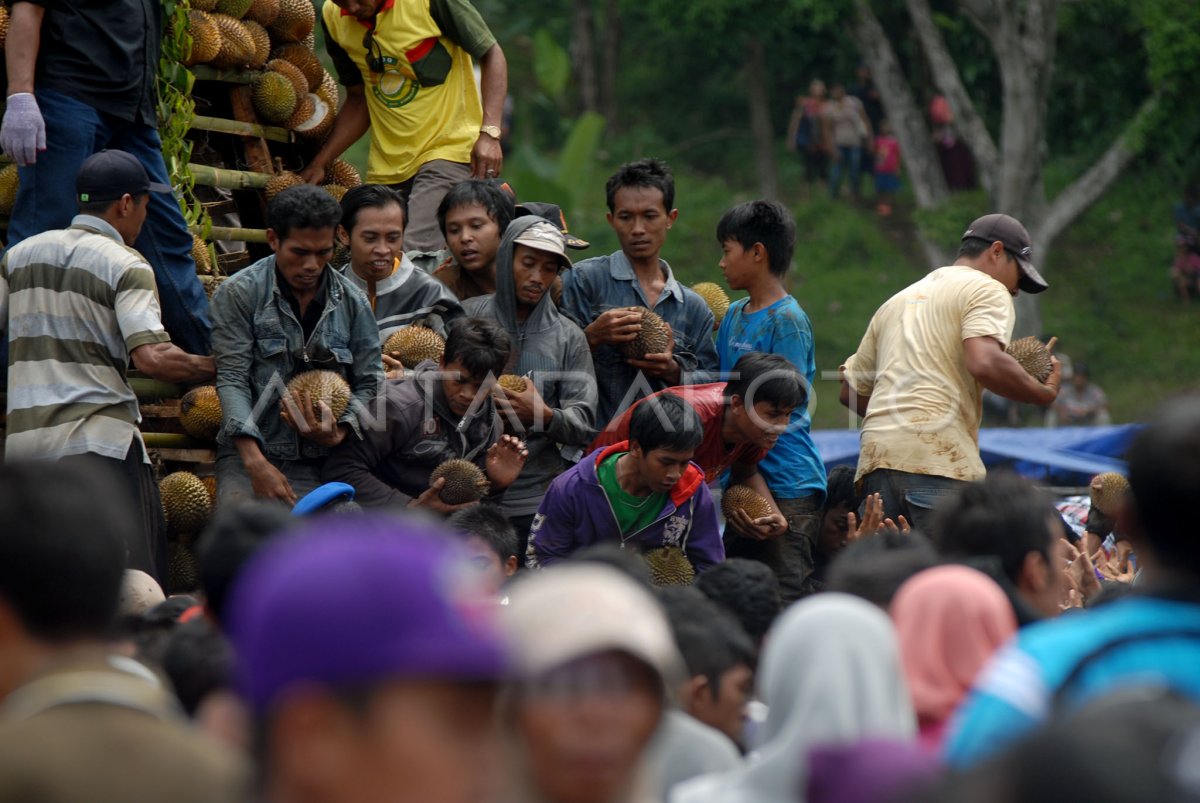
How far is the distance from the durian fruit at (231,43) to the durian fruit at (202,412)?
1826mm

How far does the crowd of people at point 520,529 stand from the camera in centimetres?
181

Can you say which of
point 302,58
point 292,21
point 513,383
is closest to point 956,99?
point 302,58

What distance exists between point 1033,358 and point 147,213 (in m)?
3.86

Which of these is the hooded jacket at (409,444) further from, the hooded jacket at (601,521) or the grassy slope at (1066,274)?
the grassy slope at (1066,274)

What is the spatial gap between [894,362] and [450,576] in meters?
5.16

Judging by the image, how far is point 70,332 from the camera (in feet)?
18.5

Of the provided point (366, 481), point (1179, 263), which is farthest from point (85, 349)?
point (1179, 263)

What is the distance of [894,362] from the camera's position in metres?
6.75

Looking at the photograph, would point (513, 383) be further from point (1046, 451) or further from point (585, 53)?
point (585, 53)

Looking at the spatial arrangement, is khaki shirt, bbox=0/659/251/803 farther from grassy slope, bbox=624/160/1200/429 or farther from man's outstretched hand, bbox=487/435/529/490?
grassy slope, bbox=624/160/1200/429

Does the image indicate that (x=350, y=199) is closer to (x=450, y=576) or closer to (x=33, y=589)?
(x=33, y=589)

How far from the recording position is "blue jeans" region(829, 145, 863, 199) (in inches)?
955

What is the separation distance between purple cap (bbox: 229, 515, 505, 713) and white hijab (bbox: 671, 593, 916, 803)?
3.16ft

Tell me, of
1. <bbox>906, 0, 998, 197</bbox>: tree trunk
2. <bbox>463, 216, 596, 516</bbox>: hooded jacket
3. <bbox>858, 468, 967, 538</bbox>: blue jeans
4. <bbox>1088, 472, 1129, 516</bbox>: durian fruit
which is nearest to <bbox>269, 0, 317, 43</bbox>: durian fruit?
<bbox>463, 216, 596, 516</bbox>: hooded jacket
